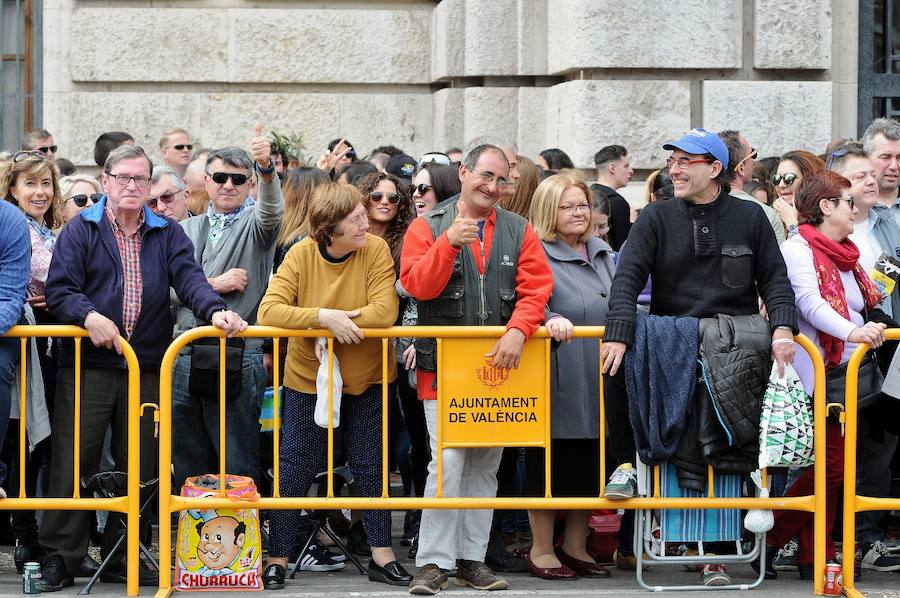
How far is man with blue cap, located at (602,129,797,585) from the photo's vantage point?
262 inches

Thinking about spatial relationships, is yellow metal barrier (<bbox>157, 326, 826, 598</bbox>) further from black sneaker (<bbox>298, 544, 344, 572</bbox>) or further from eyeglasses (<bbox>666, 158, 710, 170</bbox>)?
eyeglasses (<bbox>666, 158, 710, 170</bbox>)

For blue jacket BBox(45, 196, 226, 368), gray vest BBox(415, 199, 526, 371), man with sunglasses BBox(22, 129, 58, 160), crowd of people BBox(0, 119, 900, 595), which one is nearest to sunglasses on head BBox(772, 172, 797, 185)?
crowd of people BBox(0, 119, 900, 595)

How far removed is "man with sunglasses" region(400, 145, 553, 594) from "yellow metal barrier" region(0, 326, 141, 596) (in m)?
1.26

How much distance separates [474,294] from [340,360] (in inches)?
27.4

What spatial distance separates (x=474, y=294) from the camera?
267 inches

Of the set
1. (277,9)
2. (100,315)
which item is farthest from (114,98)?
(100,315)

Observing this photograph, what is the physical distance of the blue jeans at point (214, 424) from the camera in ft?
24.2

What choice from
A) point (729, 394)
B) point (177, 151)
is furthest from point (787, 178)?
point (177, 151)

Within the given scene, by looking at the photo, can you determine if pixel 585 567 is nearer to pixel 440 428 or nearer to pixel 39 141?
pixel 440 428

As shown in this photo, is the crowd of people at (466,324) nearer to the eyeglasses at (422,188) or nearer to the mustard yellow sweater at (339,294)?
the mustard yellow sweater at (339,294)

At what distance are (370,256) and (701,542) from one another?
2.02 meters

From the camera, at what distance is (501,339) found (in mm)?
6609

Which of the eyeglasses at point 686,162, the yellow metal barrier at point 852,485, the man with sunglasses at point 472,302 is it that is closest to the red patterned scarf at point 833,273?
the yellow metal barrier at point 852,485

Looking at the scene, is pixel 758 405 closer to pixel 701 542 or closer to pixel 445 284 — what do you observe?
pixel 701 542
